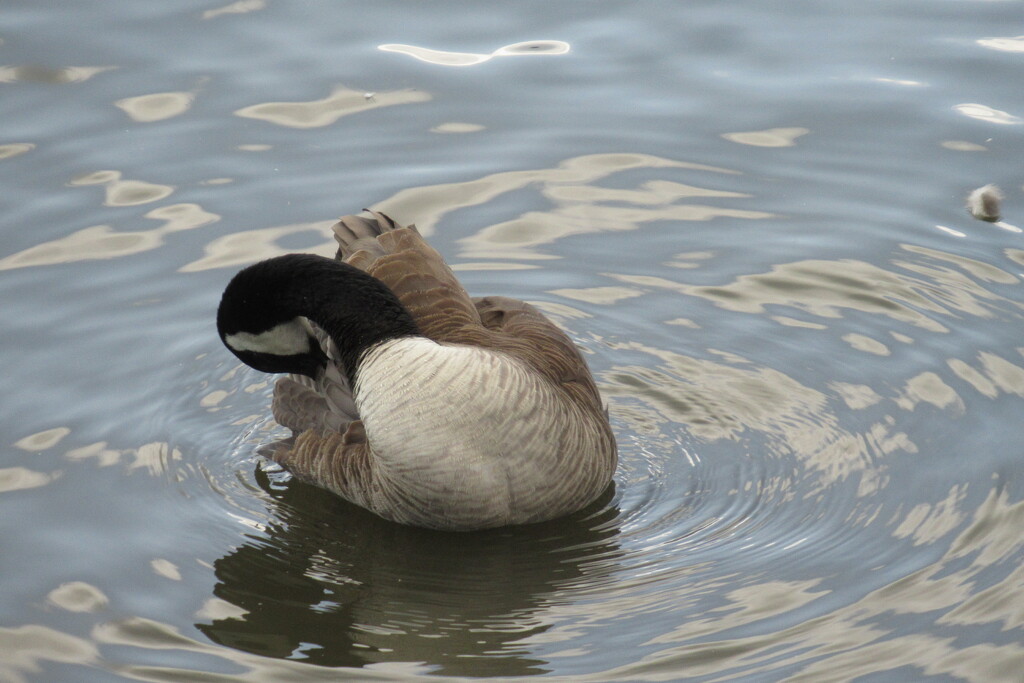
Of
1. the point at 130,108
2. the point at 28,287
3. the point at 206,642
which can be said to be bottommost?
the point at 206,642

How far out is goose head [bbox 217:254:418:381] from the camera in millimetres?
7254

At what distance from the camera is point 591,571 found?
23.7ft

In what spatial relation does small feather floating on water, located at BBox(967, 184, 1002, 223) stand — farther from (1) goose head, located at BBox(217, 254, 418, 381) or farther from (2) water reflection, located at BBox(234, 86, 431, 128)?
(1) goose head, located at BBox(217, 254, 418, 381)

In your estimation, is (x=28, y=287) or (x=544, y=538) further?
(x=28, y=287)

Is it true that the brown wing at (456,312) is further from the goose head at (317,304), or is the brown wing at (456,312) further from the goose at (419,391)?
the goose head at (317,304)

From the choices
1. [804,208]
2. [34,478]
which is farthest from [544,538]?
[804,208]

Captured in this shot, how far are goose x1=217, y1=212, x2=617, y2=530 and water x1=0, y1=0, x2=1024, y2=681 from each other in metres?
0.34

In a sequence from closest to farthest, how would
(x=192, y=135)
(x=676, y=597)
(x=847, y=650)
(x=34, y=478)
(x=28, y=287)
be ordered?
(x=847, y=650)
(x=676, y=597)
(x=34, y=478)
(x=28, y=287)
(x=192, y=135)

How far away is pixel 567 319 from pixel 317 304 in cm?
267

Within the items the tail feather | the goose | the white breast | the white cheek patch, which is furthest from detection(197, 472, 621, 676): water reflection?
the tail feather

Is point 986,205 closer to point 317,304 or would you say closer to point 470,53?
point 470,53

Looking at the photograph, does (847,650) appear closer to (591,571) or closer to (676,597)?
(676,597)

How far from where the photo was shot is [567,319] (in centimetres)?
962

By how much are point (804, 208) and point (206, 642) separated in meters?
5.95
